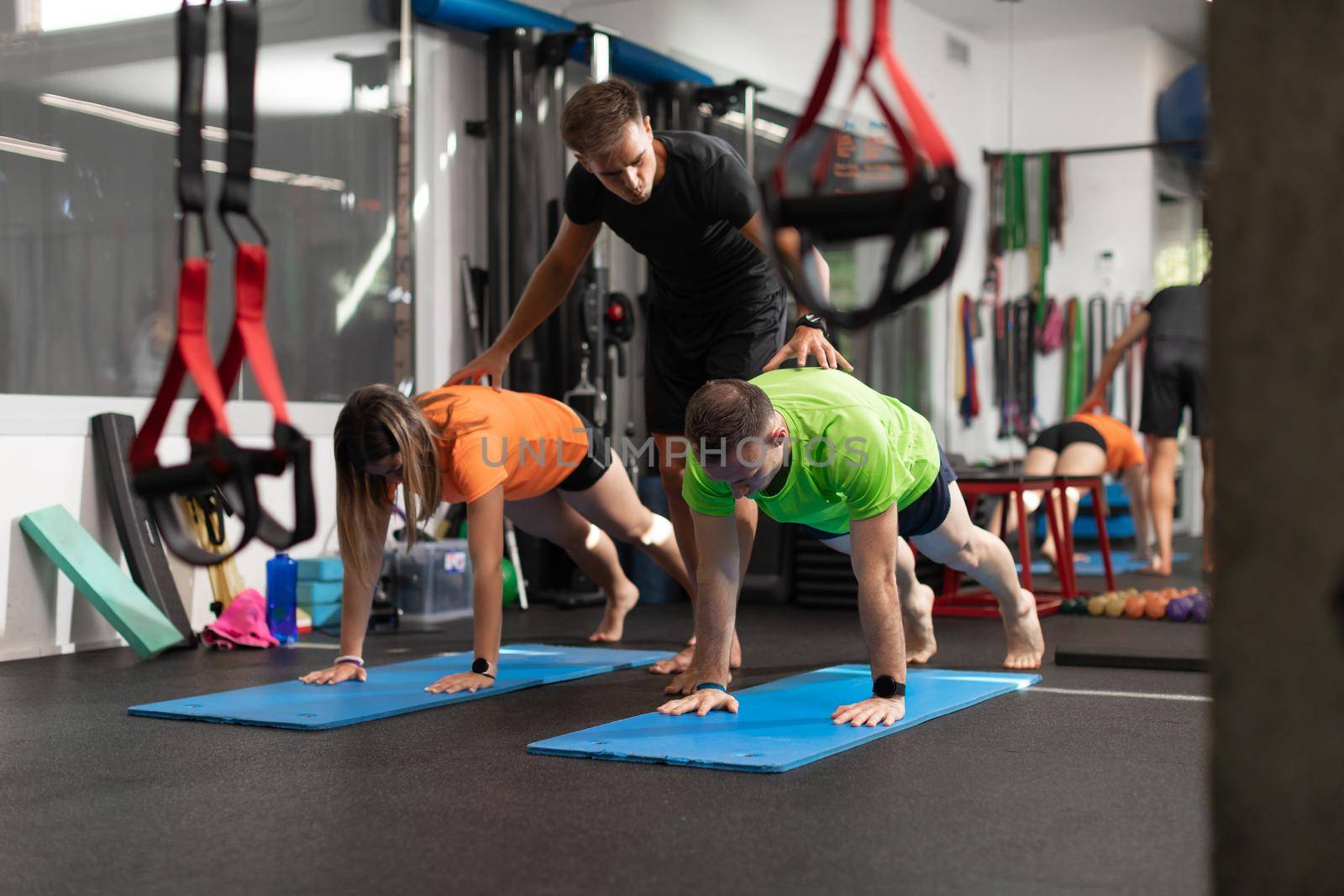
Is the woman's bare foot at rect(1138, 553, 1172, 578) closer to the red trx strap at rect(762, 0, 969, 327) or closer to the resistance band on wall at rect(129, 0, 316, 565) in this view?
the red trx strap at rect(762, 0, 969, 327)

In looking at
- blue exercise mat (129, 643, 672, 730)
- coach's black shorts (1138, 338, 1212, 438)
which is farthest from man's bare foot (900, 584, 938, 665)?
coach's black shorts (1138, 338, 1212, 438)

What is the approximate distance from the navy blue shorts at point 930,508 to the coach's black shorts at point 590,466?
0.95 metres

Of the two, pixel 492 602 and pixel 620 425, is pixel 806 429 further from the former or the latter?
pixel 620 425

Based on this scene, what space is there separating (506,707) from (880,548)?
3.51 ft

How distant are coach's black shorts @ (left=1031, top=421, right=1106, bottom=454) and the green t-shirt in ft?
10.9

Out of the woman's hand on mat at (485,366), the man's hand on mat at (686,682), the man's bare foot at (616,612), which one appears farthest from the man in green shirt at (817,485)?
the man's bare foot at (616,612)

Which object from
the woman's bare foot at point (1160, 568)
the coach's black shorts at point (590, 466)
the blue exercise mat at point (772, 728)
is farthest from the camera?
the woman's bare foot at point (1160, 568)

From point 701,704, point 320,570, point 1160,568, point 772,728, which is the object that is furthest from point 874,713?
point 1160,568

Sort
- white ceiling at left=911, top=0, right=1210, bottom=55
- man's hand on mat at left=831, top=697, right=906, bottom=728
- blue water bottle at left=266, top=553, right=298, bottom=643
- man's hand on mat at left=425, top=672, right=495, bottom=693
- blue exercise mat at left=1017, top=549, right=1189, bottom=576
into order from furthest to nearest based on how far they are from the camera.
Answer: white ceiling at left=911, top=0, right=1210, bottom=55, blue exercise mat at left=1017, top=549, right=1189, bottom=576, blue water bottle at left=266, top=553, right=298, bottom=643, man's hand on mat at left=425, top=672, right=495, bottom=693, man's hand on mat at left=831, top=697, right=906, bottom=728

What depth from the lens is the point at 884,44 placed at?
4.82 feet

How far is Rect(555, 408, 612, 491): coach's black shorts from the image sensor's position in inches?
161

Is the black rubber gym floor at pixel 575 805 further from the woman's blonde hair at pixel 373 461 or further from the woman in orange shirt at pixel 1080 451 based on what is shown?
the woman in orange shirt at pixel 1080 451

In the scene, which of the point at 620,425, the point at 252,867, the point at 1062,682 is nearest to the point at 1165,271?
the point at 620,425

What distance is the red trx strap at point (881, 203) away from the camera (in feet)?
4.81
